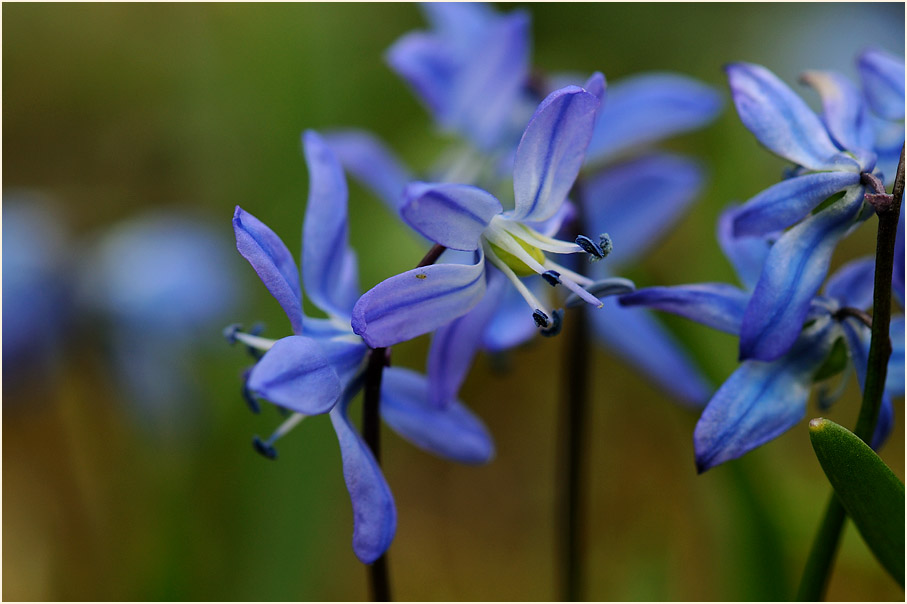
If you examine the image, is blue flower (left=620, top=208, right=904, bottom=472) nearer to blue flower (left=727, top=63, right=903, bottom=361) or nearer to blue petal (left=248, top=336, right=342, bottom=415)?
blue flower (left=727, top=63, right=903, bottom=361)

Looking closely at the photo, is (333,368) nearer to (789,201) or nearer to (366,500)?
(366,500)

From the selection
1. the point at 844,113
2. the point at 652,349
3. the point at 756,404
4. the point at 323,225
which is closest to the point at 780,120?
the point at 844,113

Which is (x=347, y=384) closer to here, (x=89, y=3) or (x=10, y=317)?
(x=10, y=317)

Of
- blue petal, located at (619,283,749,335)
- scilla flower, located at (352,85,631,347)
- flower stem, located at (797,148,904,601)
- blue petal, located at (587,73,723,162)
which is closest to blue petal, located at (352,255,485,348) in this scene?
scilla flower, located at (352,85,631,347)

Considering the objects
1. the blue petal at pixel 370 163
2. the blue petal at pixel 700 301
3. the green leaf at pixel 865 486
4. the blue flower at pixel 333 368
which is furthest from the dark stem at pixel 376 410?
the blue petal at pixel 370 163

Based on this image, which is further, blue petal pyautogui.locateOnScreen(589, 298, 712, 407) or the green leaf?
blue petal pyautogui.locateOnScreen(589, 298, 712, 407)

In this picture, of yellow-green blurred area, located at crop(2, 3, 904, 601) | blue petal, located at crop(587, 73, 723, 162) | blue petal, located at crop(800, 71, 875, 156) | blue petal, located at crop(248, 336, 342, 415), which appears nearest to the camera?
blue petal, located at crop(248, 336, 342, 415)
